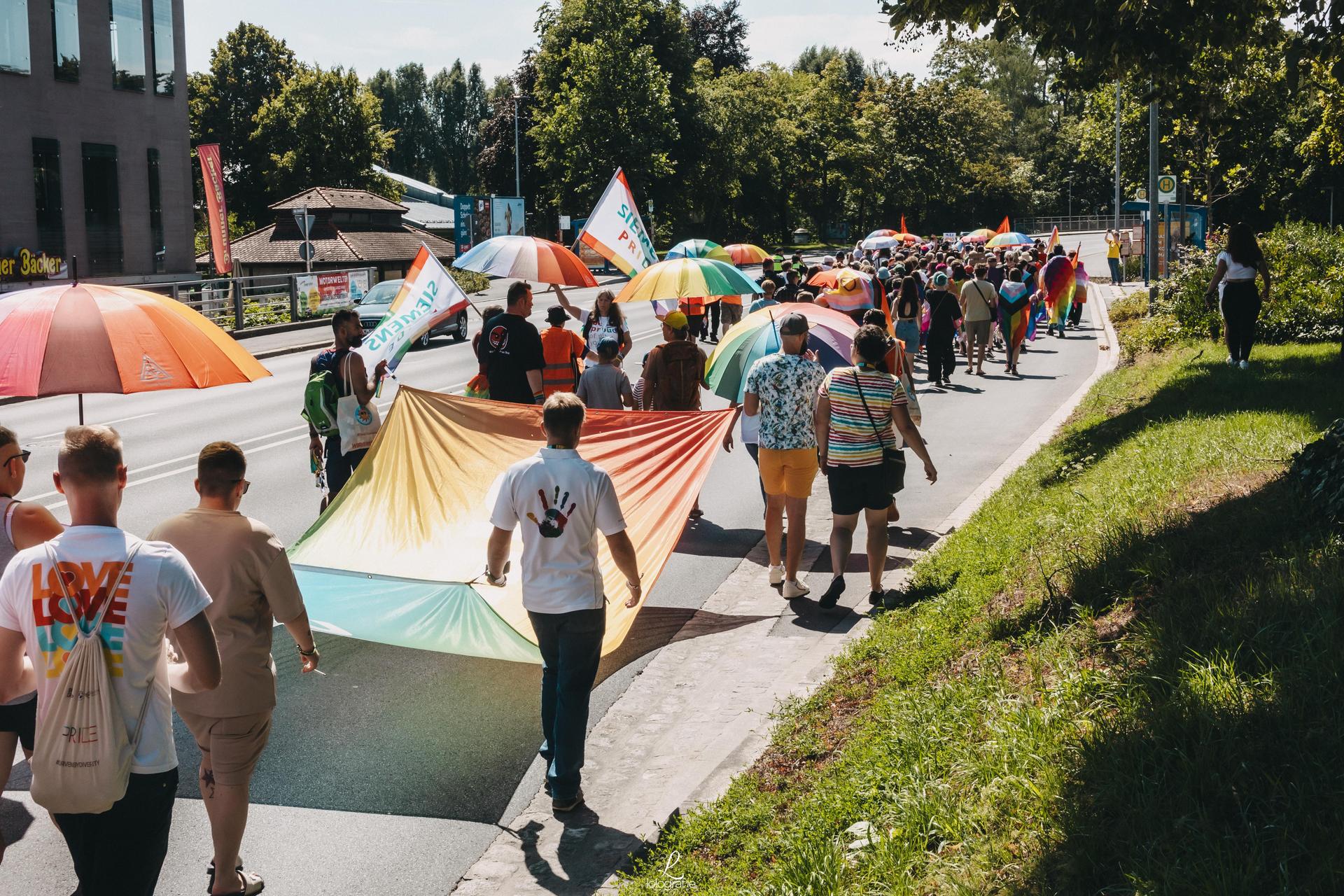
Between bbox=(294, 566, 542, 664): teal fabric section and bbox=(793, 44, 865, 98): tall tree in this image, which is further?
bbox=(793, 44, 865, 98): tall tree

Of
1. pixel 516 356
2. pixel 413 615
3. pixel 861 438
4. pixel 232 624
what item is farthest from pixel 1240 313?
pixel 232 624

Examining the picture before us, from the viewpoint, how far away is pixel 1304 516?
259 inches

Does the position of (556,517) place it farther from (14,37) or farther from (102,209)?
(102,209)

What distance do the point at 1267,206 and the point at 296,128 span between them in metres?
53.1

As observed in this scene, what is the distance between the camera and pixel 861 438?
8.41 meters

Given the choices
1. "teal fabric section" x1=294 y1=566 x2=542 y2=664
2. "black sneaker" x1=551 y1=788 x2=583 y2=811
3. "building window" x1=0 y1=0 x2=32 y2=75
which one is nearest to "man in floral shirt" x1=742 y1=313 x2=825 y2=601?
"teal fabric section" x1=294 y1=566 x2=542 y2=664

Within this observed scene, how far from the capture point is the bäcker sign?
3706 centimetres

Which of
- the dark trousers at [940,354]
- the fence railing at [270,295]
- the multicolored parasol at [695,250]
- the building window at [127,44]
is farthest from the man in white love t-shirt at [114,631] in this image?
the building window at [127,44]

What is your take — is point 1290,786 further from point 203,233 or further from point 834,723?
point 203,233

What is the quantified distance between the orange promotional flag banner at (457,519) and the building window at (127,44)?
38420 millimetres

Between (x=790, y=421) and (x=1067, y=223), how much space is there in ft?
327

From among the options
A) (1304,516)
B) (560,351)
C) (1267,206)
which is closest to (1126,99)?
(1267,206)

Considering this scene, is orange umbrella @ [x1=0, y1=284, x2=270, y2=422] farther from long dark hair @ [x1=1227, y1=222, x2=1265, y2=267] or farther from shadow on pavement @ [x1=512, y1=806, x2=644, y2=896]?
long dark hair @ [x1=1227, y1=222, x2=1265, y2=267]

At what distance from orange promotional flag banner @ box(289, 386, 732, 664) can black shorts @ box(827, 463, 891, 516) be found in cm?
87
